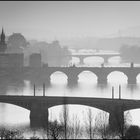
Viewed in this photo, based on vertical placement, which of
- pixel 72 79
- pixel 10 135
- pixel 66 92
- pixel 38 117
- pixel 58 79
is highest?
pixel 58 79

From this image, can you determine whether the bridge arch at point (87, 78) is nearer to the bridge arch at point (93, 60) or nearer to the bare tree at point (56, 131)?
the bridge arch at point (93, 60)

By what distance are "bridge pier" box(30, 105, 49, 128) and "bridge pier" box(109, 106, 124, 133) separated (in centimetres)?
569

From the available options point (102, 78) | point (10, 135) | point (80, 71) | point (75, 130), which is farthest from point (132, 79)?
point (10, 135)

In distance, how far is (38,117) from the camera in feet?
136

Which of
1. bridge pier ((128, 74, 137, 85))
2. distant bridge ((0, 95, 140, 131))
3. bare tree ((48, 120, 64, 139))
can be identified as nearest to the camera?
bare tree ((48, 120, 64, 139))

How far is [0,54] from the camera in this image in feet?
252

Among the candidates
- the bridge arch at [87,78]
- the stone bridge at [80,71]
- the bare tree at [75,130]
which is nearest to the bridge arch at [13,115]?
the bare tree at [75,130]

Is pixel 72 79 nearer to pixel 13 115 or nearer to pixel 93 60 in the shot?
pixel 13 115

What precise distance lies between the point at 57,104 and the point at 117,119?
7.22 m

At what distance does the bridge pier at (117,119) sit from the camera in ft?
115

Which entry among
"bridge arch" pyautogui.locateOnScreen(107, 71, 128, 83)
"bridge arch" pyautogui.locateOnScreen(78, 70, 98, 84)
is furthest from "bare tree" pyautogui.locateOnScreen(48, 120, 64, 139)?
"bridge arch" pyautogui.locateOnScreen(107, 71, 128, 83)

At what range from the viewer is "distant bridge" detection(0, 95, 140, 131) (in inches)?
1526

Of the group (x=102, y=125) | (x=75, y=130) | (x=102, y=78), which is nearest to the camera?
(x=75, y=130)

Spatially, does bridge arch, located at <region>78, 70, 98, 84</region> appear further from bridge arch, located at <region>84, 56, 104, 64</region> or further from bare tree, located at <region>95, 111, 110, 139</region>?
bare tree, located at <region>95, 111, 110, 139</region>
